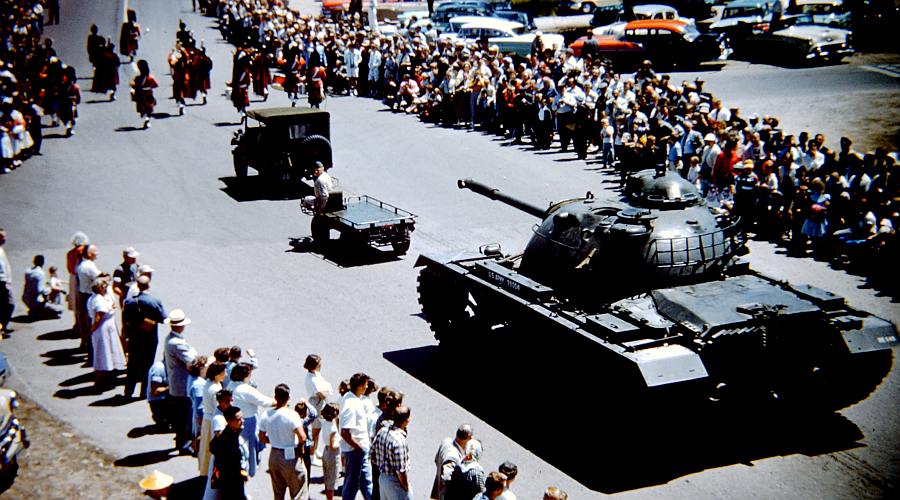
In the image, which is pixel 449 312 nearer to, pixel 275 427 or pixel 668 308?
pixel 668 308

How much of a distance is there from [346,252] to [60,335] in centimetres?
560

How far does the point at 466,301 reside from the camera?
14.2m

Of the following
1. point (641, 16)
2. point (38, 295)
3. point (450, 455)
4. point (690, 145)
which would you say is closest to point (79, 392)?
point (38, 295)

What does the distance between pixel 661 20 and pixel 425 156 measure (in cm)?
1376

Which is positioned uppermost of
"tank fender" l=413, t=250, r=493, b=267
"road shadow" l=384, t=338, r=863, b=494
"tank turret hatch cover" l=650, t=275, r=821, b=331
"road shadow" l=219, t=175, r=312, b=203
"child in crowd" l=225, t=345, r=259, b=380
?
"tank turret hatch cover" l=650, t=275, r=821, b=331

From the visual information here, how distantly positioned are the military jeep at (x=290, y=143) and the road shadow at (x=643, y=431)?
33.5 feet

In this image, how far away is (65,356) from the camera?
13883 millimetres

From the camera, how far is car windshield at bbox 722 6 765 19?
3803cm

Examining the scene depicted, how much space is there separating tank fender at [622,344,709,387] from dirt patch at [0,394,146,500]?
5.54 m

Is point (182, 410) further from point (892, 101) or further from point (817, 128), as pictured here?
point (892, 101)

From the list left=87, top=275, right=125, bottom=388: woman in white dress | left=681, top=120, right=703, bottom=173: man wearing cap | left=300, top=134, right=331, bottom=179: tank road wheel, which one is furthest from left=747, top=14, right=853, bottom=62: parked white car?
left=87, top=275, right=125, bottom=388: woman in white dress

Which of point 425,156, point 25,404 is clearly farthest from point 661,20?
point 25,404

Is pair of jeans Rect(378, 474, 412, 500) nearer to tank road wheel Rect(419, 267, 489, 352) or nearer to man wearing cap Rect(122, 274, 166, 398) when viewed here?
man wearing cap Rect(122, 274, 166, 398)

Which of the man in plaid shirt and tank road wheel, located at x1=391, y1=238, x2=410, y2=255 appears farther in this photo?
tank road wheel, located at x1=391, y1=238, x2=410, y2=255
